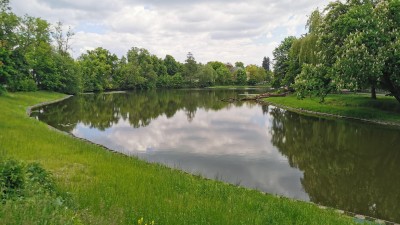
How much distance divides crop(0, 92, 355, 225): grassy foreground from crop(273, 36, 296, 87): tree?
236ft

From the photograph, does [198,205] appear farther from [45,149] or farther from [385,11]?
[385,11]

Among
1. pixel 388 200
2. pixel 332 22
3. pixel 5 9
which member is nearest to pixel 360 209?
pixel 388 200

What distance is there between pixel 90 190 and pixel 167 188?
257cm

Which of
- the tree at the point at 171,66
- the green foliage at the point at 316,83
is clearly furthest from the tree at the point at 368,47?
the tree at the point at 171,66

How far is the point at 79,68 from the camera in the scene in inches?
3607

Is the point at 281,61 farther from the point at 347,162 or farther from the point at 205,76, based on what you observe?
the point at 347,162

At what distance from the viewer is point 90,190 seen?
10.1m

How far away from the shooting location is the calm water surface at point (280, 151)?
16.0 metres

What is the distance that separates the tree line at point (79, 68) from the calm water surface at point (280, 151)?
20153 millimetres

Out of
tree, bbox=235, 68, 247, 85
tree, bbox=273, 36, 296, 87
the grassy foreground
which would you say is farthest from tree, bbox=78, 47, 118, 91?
the grassy foreground

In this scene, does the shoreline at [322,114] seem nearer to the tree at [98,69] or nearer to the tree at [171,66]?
the tree at [98,69]

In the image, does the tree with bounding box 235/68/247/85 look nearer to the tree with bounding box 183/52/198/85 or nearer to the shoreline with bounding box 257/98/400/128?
the tree with bounding box 183/52/198/85

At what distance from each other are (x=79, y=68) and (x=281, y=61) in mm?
54535

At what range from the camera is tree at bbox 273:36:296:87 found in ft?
286
